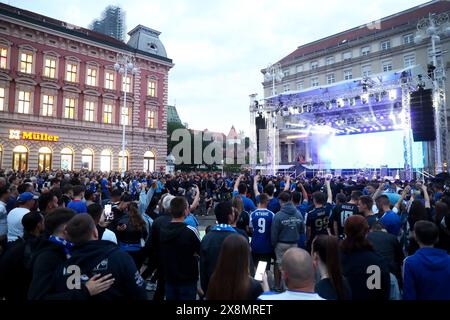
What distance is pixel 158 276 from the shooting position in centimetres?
454

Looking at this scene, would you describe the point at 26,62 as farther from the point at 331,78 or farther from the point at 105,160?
the point at 331,78

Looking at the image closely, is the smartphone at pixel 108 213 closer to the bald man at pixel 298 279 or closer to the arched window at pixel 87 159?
the bald man at pixel 298 279

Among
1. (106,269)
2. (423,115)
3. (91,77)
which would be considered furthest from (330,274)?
(91,77)

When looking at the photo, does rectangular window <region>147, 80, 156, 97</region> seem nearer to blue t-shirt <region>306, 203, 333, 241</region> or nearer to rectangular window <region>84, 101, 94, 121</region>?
rectangular window <region>84, 101, 94, 121</region>

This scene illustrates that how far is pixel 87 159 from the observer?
105 ft

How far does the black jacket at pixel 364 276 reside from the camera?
2926 millimetres

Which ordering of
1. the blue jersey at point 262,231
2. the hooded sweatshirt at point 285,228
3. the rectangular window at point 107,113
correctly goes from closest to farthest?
1. the hooded sweatshirt at point 285,228
2. the blue jersey at point 262,231
3. the rectangular window at point 107,113

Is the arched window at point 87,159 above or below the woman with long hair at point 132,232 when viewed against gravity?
above

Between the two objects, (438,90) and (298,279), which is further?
(438,90)

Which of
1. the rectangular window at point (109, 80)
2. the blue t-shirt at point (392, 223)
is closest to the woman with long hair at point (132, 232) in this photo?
the blue t-shirt at point (392, 223)

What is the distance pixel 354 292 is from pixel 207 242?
1.72 metres

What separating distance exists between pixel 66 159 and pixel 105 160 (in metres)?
4.00

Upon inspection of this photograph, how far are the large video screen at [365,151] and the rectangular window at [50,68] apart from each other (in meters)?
32.1

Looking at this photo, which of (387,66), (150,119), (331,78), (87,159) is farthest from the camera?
(331,78)
